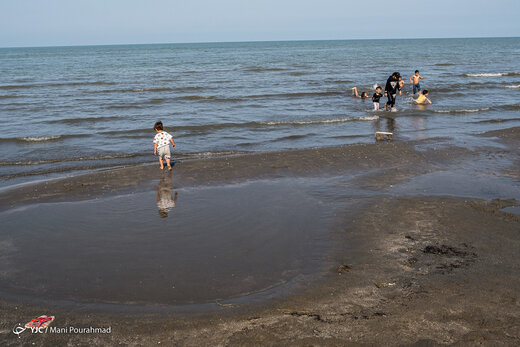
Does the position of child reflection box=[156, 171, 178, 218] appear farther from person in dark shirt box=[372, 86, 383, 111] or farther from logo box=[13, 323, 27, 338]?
person in dark shirt box=[372, 86, 383, 111]

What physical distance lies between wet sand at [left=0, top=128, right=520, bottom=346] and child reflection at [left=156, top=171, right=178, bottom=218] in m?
0.29

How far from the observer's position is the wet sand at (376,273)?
4.60 metres

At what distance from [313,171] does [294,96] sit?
50.4ft

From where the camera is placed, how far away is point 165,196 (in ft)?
30.2

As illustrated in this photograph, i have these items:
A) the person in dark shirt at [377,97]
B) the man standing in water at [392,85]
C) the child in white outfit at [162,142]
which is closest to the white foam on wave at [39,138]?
the child in white outfit at [162,142]

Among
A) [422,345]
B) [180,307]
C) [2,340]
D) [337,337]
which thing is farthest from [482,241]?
[2,340]

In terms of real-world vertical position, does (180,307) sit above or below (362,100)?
below

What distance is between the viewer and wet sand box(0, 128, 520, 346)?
460cm

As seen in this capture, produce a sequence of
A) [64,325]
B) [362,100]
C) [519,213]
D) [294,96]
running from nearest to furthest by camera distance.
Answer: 1. [64,325]
2. [519,213]
3. [362,100]
4. [294,96]

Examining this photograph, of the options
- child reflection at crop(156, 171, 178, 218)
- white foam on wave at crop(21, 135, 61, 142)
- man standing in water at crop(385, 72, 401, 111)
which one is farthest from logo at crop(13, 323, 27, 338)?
man standing in water at crop(385, 72, 401, 111)

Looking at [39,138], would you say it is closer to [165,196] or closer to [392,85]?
[165,196]

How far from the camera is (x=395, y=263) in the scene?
606 cm

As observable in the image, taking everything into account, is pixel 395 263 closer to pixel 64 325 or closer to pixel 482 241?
pixel 482 241

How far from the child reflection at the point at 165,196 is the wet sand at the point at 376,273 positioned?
0.29 metres
